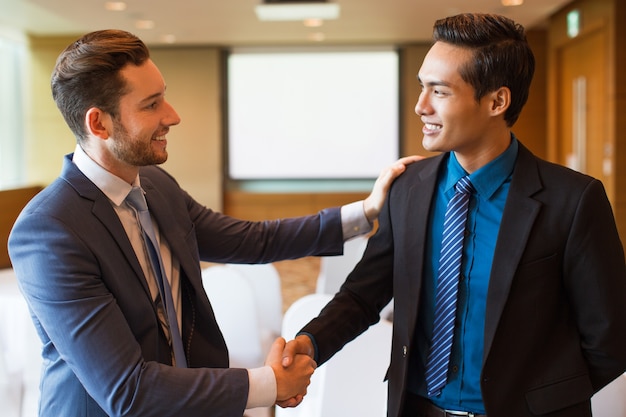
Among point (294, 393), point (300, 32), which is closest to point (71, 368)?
point (294, 393)

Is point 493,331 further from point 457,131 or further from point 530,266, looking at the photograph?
point 457,131

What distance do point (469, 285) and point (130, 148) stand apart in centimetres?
90

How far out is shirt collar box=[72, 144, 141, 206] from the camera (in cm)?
181

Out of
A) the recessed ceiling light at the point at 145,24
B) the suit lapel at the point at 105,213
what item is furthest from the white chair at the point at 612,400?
the recessed ceiling light at the point at 145,24

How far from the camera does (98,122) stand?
1.80 m

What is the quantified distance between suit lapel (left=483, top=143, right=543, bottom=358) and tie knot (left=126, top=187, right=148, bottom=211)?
909 millimetres

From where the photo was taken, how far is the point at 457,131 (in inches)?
67.5

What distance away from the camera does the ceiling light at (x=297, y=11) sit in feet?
29.0

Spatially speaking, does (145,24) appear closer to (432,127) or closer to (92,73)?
(92,73)

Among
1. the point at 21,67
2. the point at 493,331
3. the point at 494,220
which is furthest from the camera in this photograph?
the point at 21,67

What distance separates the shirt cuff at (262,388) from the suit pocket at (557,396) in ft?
2.00

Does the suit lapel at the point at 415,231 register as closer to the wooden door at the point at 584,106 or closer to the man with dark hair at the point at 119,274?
the man with dark hair at the point at 119,274

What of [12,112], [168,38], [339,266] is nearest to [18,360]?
[339,266]

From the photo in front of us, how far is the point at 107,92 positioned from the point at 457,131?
0.86m
